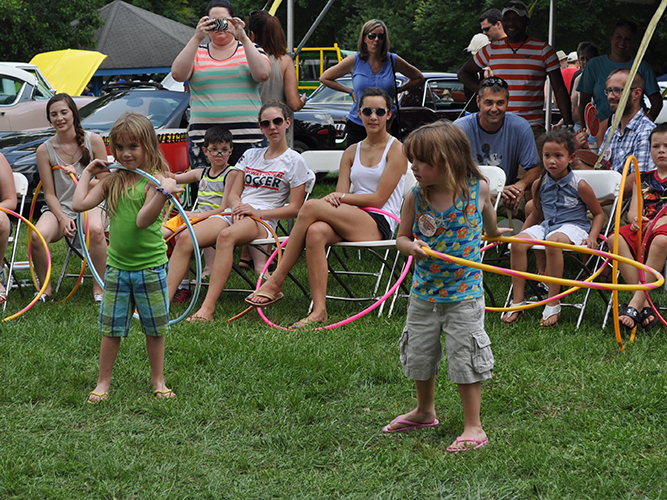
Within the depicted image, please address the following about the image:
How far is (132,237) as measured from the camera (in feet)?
12.2

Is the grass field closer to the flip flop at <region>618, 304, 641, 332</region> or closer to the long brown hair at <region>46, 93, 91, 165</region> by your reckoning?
the flip flop at <region>618, 304, 641, 332</region>

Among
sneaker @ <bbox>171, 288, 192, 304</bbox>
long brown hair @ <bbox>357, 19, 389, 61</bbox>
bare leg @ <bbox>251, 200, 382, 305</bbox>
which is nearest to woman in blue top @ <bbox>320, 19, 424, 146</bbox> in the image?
long brown hair @ <bbox>357, 19, 389, 61</bbox>

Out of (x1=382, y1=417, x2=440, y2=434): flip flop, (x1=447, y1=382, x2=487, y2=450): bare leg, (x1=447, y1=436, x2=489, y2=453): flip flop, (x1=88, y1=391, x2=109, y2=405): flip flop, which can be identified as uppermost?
(x1=447, y1=382, x2=487, y2=450): bare leg

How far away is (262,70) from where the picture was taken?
5848 mm

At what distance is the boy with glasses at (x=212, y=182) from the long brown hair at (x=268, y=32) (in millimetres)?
842

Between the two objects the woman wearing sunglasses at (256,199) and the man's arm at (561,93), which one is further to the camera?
the man's arm at (561,93)

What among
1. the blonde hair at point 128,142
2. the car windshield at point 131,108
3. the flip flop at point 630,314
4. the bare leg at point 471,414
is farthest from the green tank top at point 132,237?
the car windshield at point 131,108

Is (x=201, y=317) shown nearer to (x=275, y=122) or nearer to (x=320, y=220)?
(x=320, y=220)

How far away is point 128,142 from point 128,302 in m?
0.80

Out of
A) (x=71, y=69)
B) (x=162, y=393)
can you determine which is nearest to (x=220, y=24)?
(x=162, y=393)

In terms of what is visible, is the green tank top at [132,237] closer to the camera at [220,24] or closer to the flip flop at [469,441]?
the flip flop at [469,441]

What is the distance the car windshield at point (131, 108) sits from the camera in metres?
9.79

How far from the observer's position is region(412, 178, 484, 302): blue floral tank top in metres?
3.18

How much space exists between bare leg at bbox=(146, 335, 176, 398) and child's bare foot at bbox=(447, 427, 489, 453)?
147cm
